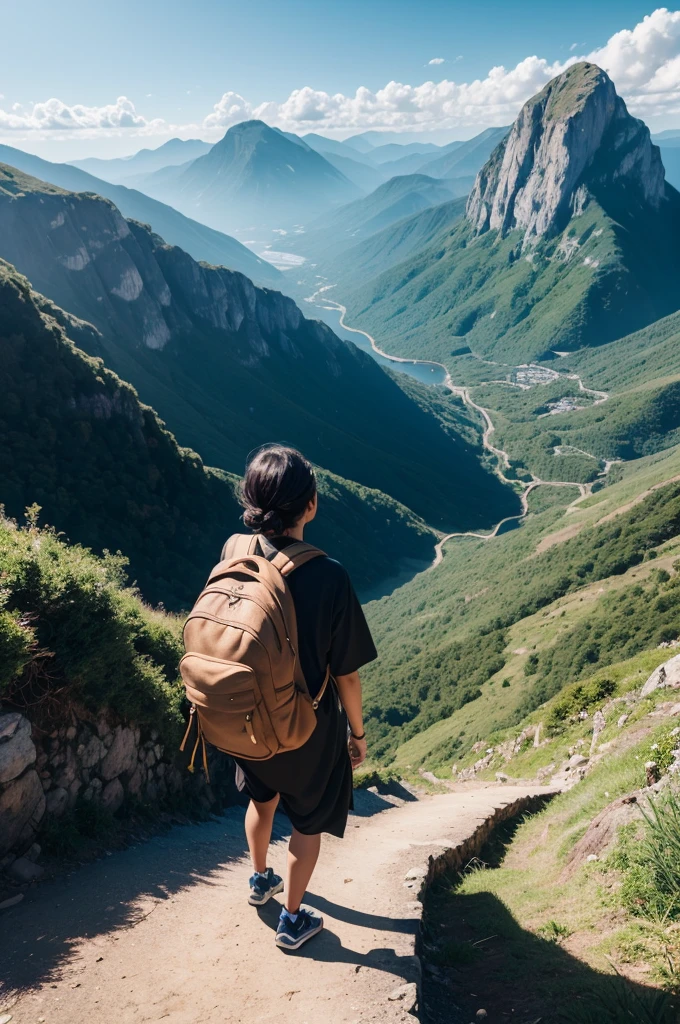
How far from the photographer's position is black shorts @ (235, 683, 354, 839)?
422 cm

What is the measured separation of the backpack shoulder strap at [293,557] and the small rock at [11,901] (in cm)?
398

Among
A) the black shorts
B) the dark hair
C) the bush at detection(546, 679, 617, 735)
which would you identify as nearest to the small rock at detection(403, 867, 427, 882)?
the black shorts

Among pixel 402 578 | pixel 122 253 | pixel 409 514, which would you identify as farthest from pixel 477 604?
pixel 122 253

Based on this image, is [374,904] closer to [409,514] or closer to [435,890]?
[435,890]

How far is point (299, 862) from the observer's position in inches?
177

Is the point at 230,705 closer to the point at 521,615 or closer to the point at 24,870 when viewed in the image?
the point at 24,870

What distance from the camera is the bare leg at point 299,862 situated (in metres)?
4.46

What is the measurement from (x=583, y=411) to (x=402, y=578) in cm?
10829

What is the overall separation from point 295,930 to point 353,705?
1.89m

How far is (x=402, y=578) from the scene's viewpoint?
4272 inches

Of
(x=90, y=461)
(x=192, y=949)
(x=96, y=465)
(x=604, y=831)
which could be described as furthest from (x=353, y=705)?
(x=96, y=465)

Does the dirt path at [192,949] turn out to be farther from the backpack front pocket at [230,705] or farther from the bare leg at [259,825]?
the backpack front pocket at [230,705]

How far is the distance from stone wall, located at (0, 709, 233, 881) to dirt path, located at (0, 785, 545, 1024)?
2.05ft

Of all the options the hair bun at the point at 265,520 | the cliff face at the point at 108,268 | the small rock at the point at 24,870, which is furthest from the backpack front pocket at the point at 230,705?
the cliff face at the point at 108,268
